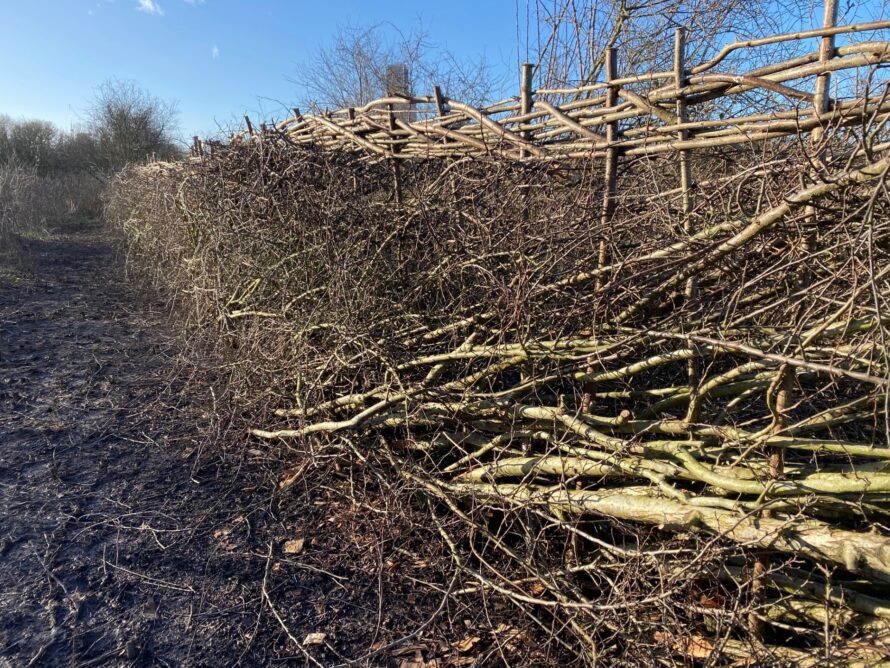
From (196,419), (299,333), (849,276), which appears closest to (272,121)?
(299,333)

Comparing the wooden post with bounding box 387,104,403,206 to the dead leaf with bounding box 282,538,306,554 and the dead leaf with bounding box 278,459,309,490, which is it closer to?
the dead leaf with bounding box 278,459,309,490

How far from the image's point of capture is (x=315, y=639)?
2.22 m

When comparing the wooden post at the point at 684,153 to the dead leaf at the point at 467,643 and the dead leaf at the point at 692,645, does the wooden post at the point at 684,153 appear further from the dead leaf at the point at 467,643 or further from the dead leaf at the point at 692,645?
→ the dead leaf at the point at 467,643

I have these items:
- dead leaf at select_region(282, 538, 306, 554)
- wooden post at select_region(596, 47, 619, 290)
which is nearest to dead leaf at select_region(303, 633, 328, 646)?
dead leaf at select_region(282, 538, 306, 554)

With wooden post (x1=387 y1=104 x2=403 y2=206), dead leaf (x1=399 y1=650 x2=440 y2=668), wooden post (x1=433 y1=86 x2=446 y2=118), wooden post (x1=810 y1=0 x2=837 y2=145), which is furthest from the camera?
wooden post (x1=387 y1=104 x2=403 y2=206)

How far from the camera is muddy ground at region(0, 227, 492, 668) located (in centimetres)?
215

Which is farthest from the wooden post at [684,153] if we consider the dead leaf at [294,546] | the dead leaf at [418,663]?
the dead leaf at [294,546]

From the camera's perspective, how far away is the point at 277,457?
3416 mm

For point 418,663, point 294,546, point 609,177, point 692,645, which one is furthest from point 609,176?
point 294,546

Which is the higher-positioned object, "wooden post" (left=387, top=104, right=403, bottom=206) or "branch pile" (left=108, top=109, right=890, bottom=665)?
"wooden post" (left=387, top=104, right=403, bottom=206)

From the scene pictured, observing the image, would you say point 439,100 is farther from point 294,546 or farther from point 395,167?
point 294,546

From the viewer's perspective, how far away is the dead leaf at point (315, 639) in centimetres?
220

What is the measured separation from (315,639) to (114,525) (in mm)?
1309

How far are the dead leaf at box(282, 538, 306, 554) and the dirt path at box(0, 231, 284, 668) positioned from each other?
0.42ft
